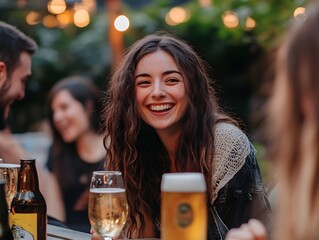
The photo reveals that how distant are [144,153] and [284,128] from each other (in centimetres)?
143

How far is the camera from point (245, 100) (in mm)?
10250

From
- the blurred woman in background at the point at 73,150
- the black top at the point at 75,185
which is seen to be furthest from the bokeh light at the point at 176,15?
the black top at the point at 75,185

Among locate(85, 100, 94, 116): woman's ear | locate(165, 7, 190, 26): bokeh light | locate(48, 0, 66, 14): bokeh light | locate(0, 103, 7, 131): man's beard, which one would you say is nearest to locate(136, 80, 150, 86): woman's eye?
locate(0, 103, 7, 131): man's beard

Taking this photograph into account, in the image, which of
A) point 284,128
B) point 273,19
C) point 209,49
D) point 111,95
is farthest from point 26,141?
point 284,128

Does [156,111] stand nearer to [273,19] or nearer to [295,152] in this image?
[295,152]

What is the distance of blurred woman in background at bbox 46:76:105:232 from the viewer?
15.7 ft

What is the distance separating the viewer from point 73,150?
199 inches

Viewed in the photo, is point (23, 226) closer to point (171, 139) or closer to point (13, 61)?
point (171, 139)

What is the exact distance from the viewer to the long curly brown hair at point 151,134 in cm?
256

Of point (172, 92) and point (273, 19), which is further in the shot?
point (273, 19)

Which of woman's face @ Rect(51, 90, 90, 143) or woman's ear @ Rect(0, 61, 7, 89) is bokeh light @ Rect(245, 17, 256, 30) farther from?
woman's ear @ Rect(0, 61, 7, 89)

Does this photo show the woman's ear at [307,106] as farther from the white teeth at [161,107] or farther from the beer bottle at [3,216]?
the white teeth at [161,107]

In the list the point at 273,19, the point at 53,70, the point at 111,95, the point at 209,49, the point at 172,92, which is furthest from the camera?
the point at 53,70

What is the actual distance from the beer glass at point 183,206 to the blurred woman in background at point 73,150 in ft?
10.2
